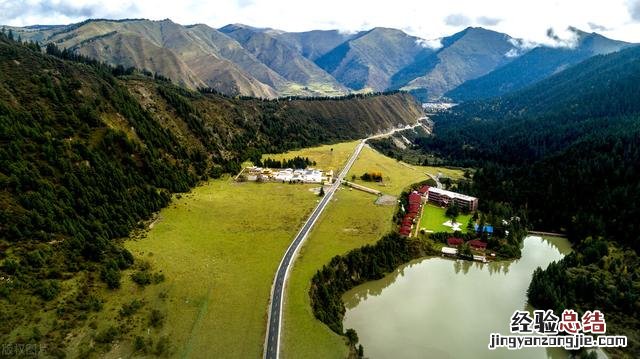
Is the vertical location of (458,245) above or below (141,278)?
above

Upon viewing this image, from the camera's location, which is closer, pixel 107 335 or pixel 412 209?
pixel 107 335

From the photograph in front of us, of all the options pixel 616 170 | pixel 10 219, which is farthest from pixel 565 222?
pixel 10 219

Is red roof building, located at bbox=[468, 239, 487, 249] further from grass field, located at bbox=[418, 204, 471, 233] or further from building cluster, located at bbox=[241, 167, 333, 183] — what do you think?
building cluster, located at bbox=[241, 167, 333, 183]

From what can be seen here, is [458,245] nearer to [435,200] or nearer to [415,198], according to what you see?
[415,198]

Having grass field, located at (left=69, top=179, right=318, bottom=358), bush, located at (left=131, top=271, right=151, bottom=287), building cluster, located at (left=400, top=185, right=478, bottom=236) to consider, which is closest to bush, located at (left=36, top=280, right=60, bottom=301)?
grass field, located at (left=69, top=179, right=318, bottom=358)

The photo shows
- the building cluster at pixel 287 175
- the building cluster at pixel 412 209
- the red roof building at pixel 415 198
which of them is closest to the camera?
the building cluster at pixel 412 209

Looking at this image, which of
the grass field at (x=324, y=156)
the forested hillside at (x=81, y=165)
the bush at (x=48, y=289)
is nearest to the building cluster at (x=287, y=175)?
the forested hillside at (x=81, y=165)

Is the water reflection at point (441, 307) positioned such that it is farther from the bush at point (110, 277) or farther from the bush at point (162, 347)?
the bush at point (110, 277)

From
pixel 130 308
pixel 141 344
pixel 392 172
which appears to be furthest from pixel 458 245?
pixel 141 344
